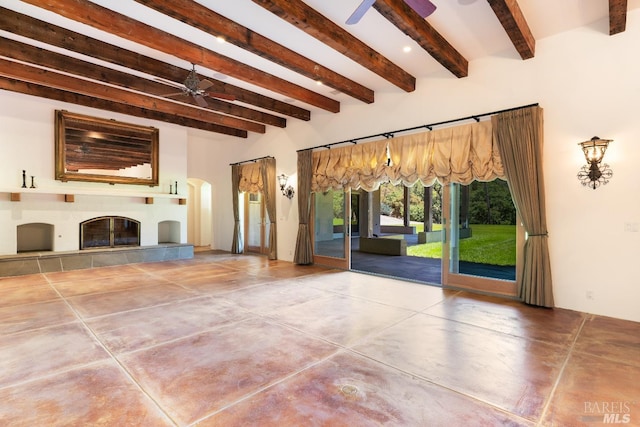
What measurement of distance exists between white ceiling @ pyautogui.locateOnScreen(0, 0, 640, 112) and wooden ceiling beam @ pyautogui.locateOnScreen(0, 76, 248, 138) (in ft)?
6.79

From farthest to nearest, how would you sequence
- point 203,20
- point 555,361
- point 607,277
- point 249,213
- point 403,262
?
point 249,213 < point 403,262 < point 607,277 < point 203,20 < point 555,361

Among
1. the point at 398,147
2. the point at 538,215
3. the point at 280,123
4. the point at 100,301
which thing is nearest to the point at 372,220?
the point at 280,123

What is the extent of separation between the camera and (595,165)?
3996 millimetres

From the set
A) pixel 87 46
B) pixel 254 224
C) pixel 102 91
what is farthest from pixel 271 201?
pixel 87 46

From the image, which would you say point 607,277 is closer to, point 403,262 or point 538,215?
point 538,215

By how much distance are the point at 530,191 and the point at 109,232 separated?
8741mm

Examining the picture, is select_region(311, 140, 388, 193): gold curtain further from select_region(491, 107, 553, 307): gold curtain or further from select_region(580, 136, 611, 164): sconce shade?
select_region(580, 136, 611, 164): sconce shade

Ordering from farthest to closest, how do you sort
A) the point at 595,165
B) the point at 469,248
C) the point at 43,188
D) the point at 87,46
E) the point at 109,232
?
1. the point at 109,232
2. the point at 43,188
3. the point at 469,248
4. the point at 87,46
5. the point at 595,165

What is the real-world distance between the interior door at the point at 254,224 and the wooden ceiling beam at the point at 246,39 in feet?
14.8

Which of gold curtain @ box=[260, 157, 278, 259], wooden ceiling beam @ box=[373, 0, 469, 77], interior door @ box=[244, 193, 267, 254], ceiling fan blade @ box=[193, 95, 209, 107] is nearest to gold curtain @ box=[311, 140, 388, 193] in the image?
gold curtain @ box=[260, 157, 278, 259]

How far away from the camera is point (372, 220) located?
13.0 m

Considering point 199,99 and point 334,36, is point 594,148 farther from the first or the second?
point 199,99

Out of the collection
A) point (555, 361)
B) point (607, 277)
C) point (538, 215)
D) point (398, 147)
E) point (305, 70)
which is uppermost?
point (305, 70)

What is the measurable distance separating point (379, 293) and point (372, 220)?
8.14 metres
